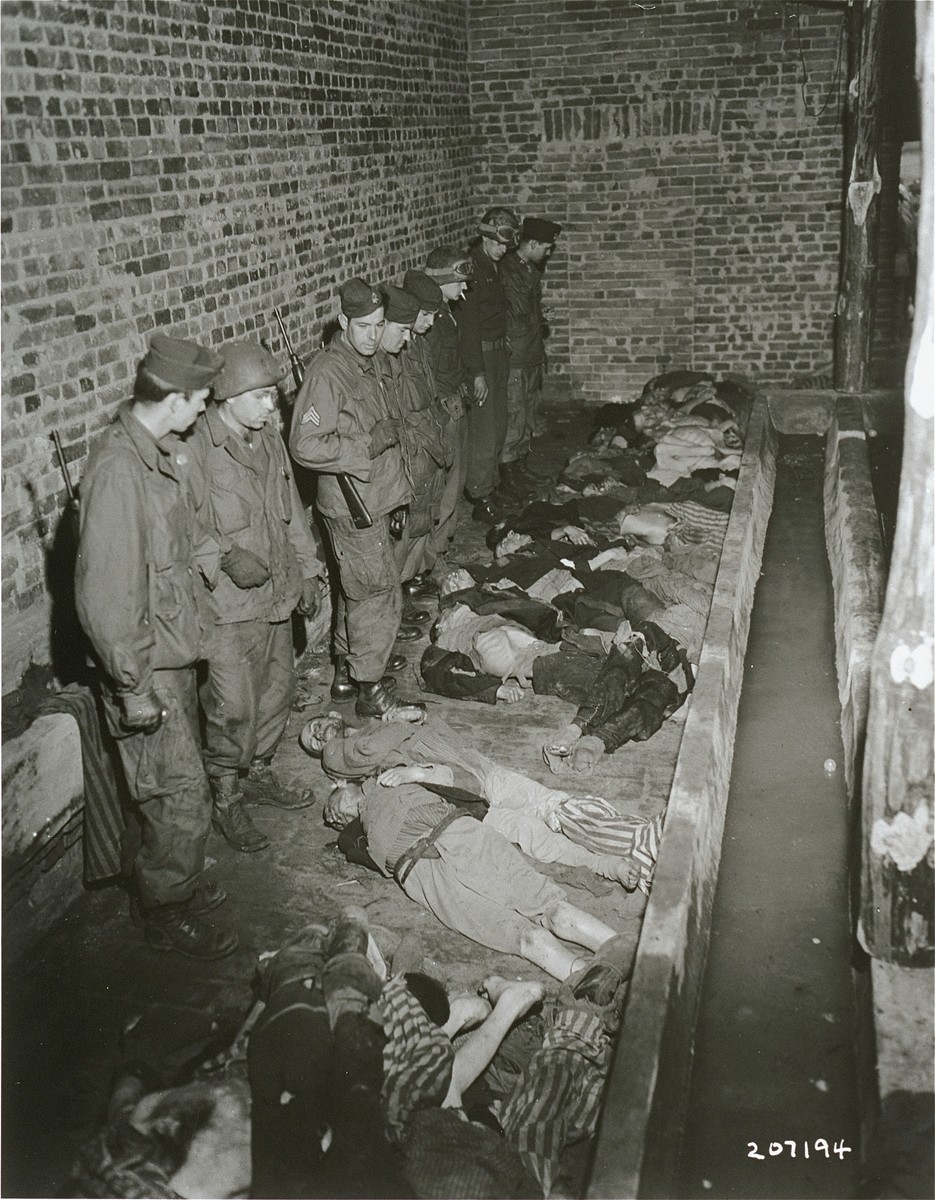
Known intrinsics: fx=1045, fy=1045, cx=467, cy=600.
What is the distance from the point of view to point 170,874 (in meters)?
4.42

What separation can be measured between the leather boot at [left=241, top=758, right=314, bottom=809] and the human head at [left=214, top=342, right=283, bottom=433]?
1806 millimetres

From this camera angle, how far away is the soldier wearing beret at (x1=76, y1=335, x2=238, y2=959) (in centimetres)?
390

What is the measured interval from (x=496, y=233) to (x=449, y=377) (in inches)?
69.2

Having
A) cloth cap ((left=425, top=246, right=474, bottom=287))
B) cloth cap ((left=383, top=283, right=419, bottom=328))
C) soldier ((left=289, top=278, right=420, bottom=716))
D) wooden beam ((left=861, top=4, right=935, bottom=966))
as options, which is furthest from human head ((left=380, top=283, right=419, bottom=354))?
wooden beam ((left=861, top=4, right=935, bottom=966))

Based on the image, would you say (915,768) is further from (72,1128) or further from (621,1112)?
(72,1128)

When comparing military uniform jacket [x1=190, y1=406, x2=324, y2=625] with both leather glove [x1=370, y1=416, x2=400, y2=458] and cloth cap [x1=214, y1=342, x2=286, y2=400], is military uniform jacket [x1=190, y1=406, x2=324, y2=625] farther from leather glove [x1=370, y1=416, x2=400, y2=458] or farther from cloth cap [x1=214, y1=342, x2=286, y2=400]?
leather glove [x1=370, y1=416, x2=400, y2=458]

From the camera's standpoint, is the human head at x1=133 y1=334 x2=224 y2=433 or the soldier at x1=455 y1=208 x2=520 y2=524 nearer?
the human head at x1=133 y1=334 x2=224 y2=433

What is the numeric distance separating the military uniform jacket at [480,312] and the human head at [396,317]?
7.10ft

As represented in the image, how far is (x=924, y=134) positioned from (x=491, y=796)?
3.14 meters

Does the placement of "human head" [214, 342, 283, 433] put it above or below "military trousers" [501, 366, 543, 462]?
above

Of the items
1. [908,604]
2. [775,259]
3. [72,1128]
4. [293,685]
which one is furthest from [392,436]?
[775,259]

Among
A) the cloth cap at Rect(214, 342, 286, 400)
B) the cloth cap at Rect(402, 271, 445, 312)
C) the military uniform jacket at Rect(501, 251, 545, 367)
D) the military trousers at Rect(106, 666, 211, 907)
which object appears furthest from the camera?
the military uniform jacket at Rect(501, 251, 545, 367)

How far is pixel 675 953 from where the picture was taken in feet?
11.8

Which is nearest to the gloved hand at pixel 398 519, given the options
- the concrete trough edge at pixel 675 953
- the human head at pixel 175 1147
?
the concrete trough edge at pixel 675 953
